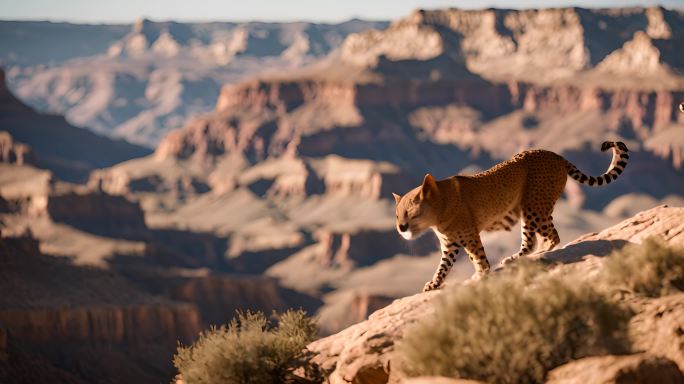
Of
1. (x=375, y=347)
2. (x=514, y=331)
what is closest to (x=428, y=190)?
(x=375, y=347)

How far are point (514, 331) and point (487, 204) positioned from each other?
5514mm

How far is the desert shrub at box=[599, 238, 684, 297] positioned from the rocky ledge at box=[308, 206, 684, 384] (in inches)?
13.0

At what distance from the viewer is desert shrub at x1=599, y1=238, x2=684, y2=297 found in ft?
59.9

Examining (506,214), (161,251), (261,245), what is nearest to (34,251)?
(161,251)

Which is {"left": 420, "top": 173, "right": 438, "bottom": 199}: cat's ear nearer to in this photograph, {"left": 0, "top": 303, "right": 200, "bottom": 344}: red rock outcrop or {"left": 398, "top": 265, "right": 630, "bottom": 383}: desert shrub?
{"left": 398, "top": 265, "right": 630, "bottom": 383}: desert shrub

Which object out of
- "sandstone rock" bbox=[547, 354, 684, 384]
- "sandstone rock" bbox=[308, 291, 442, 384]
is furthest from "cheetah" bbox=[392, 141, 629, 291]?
"sandstone rock" bbox=[547, 354, 684, 384]

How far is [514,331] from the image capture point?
16.0m

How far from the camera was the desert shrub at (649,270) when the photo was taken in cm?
1827

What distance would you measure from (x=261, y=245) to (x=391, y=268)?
27.5 meters

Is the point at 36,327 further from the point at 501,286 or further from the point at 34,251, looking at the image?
the point at 501,286

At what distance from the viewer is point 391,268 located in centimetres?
17600

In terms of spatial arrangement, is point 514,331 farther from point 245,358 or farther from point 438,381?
point 245,358

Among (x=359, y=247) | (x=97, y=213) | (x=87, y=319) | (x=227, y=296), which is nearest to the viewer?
(x=87, y=319)

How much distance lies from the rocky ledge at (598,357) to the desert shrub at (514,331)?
423 mm
